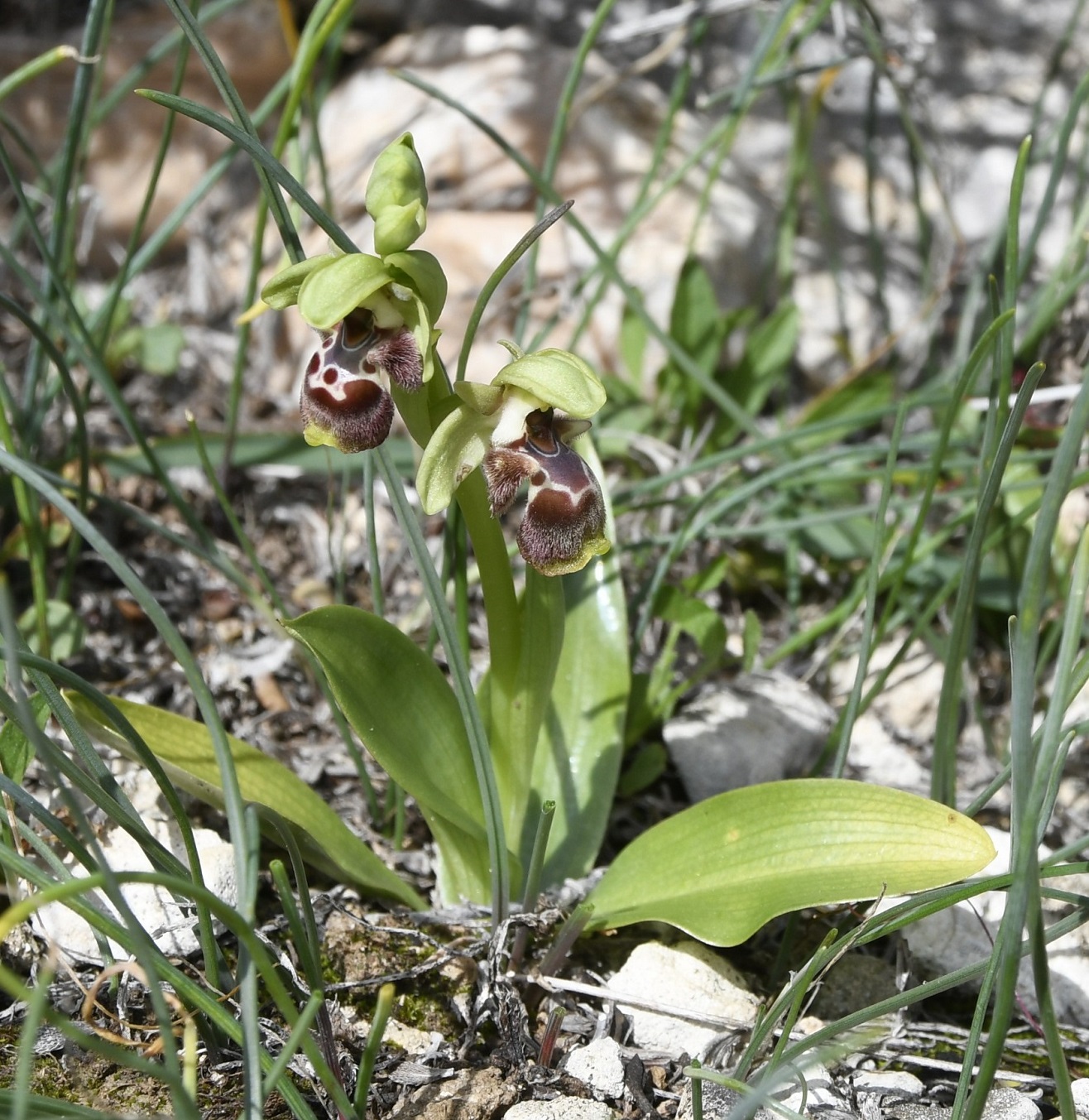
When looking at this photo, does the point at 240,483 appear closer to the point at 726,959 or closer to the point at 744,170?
the point at 726,959

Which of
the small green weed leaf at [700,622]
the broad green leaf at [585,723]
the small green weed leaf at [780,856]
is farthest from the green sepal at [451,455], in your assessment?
the small green weed leaf at [700,622]

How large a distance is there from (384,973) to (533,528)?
0.62m

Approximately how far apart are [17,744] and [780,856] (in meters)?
0.93

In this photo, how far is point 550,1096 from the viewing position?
4.17 ft

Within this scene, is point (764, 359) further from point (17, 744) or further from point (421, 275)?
point (17, 744)

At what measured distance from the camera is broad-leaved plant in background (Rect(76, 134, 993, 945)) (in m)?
1.20

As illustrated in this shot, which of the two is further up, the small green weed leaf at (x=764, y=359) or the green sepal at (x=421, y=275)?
the green sepal at (x=421, y=275)

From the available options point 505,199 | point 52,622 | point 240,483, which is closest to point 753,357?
point 505,199

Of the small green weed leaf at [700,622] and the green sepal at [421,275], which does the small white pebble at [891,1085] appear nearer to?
the small green weed leaf at [700,622]

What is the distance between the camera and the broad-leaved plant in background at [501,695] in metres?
1.20

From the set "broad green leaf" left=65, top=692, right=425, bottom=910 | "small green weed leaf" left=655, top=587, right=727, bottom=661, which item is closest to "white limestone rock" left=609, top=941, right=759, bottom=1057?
"broad green leaf" left=65, top=692, right=425, bottom=910

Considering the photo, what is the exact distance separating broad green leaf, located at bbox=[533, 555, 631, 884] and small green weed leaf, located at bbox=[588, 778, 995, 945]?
0.11 metres

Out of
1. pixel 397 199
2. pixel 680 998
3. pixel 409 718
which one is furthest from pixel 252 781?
pixel 397 199

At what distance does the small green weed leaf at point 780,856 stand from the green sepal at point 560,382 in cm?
51
